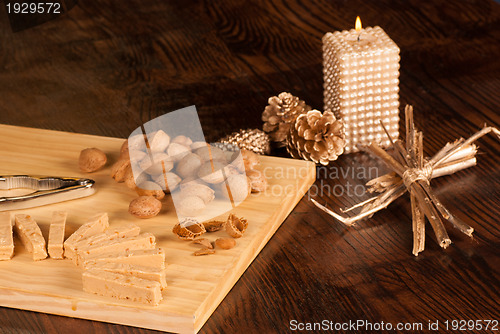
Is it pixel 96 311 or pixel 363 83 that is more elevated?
pixel 363 83

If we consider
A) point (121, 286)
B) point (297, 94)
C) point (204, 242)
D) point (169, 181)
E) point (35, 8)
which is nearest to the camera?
point (121, 286)

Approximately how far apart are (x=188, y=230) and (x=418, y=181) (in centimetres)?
32

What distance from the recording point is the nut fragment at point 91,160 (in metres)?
1.05

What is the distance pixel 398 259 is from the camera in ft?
2.91

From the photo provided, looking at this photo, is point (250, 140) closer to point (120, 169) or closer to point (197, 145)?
point (197, 145)

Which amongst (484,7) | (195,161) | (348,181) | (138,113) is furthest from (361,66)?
(484,7)

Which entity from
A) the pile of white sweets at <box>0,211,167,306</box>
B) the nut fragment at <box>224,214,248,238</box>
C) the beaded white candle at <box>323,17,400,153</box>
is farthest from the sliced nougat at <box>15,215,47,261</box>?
the beaded white candle at <box>323,17,400,153</box>

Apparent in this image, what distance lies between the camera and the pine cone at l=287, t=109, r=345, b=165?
1.04m

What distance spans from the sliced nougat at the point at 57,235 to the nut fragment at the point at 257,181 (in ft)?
0.83

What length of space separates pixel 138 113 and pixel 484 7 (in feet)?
2.66

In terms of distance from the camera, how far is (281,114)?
1.12 metres

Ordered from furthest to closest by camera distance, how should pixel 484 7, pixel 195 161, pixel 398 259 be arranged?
1. pixel 484 7
2. pixel 195 161
3. pixel 398 259

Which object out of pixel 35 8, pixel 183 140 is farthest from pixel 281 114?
pixel 35 8

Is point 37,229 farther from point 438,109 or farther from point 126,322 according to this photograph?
point 438,109
